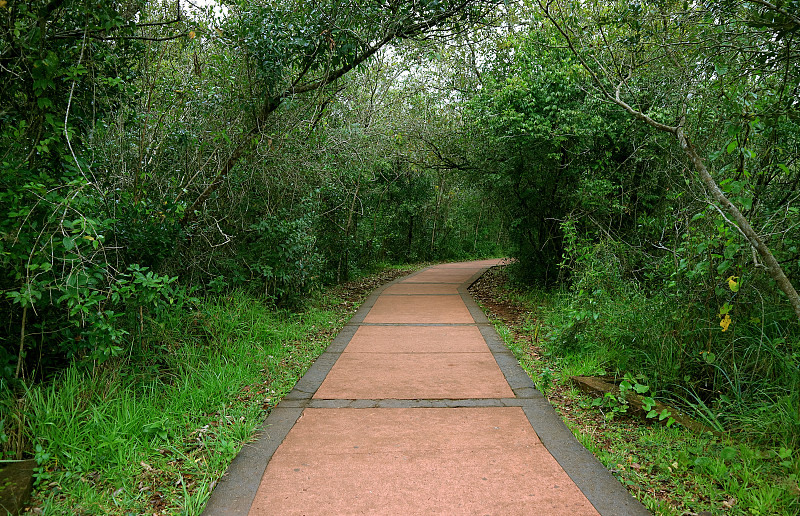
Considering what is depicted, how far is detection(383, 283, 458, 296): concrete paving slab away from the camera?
37.6ft

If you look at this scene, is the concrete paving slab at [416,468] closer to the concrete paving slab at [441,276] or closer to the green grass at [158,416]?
the green grass at [158,416]

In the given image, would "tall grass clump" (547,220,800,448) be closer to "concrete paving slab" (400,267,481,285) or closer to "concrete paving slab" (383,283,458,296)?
"concrete paving slab" (383,283,458,296)

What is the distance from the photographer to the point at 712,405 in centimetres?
398

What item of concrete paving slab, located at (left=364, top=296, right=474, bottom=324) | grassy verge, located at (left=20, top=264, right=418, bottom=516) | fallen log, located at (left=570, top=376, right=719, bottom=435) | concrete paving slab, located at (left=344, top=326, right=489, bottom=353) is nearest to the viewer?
grassy verge, located at (left=20, top=264, right=418, bottom=516)

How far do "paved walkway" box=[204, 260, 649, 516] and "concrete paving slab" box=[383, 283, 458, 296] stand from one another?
5340 millimetres

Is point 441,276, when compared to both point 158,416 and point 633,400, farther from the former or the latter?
point 158,416

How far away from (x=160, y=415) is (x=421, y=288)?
28.4 ft

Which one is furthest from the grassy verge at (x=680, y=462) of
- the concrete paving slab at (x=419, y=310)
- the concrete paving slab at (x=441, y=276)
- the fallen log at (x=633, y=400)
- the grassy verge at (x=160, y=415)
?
the concrete paving slab at (x=441, y=276)

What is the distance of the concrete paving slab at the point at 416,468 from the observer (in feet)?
9.34

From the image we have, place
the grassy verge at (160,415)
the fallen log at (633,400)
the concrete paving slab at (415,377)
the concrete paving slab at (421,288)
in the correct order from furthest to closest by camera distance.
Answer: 1. the concrete paving slab at (421,288)
2. the concrete paving slab at (415,377)
3. the fallen log at (633,400)
4. the grassy verge at (160,415)

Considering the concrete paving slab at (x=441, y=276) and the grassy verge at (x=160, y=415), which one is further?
the concrete paving slab at (x=441, y=276)

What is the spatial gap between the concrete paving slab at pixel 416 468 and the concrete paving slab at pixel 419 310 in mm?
3973

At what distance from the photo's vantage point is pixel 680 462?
128 inches

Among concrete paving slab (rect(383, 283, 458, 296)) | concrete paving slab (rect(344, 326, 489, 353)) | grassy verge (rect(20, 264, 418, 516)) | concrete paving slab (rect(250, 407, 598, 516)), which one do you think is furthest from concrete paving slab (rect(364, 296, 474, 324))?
concrete paving slab (rect(250, 407, 598, 516))
